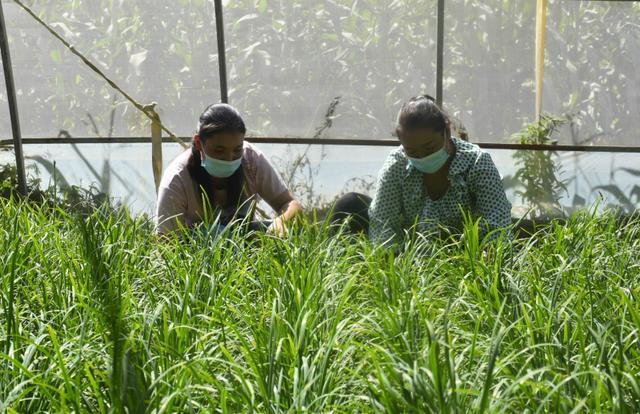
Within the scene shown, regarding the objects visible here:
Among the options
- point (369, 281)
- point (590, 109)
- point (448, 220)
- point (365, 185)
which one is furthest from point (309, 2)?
point (369, 281)

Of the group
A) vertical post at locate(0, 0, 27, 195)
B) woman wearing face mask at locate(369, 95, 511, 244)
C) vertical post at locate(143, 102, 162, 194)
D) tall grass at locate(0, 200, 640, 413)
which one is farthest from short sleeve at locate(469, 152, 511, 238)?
vertical post at locate(0, 0, 27, 195)

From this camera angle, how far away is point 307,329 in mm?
2438

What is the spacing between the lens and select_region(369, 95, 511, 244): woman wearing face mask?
4047mm

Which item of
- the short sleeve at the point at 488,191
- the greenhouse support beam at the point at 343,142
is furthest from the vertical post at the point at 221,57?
the short sleeve at the point at 488,191

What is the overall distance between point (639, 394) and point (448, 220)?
2.17 m

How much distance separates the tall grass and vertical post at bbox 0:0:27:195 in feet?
7.59

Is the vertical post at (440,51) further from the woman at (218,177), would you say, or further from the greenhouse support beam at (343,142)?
the woman at (218,177)

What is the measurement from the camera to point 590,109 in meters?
5.44

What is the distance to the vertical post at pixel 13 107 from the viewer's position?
18.8ft

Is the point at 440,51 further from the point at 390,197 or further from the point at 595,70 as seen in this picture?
the point at 390,197

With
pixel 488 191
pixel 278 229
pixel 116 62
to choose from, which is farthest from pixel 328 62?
pixel 278 229

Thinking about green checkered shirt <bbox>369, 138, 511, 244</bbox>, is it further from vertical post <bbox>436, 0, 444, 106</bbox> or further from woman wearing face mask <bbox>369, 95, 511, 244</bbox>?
vertical post <bbox>436, 0, 444, 106</bbox>

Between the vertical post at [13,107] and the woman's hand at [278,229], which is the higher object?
the vertical post at [13,107]

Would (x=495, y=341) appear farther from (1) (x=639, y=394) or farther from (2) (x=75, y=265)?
(2) (x=75, y=265)
